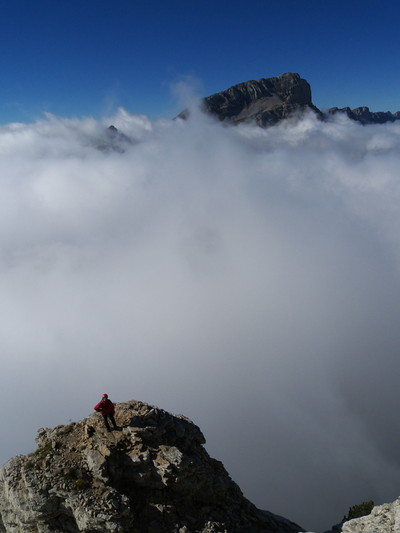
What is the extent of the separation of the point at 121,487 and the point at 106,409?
4.75 m

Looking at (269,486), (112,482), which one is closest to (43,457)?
(112,482)

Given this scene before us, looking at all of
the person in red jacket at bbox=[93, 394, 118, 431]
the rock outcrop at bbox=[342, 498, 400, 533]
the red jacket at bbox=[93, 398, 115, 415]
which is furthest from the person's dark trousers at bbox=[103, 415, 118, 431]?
the rock outcrop at bbox=[342, 498, 400, 533]

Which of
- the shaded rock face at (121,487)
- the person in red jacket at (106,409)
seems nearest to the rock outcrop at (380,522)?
the shaded rock face at (121,487)

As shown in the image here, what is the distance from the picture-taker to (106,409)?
2425 cm

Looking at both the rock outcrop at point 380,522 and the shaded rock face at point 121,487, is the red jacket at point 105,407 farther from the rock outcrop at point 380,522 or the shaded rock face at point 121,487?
the rock outcrop at point 380,522

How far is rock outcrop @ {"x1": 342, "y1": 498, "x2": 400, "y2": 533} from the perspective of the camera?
2027cm

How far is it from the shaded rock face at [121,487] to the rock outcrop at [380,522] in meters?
5.69

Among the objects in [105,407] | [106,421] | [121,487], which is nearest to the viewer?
[121,487]

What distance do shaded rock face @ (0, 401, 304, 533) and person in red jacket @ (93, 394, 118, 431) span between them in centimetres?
78

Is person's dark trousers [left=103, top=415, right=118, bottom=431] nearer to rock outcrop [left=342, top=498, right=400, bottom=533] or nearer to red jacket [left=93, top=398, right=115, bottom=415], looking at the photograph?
red jacket [left=93, top=398, right=115, bottom=415]

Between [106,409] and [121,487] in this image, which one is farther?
[106,409]

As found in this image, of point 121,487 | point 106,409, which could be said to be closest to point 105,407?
point 106,409

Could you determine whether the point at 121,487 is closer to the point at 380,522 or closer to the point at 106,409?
the point at 106,409

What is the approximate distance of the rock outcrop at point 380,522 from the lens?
20.3 meters
